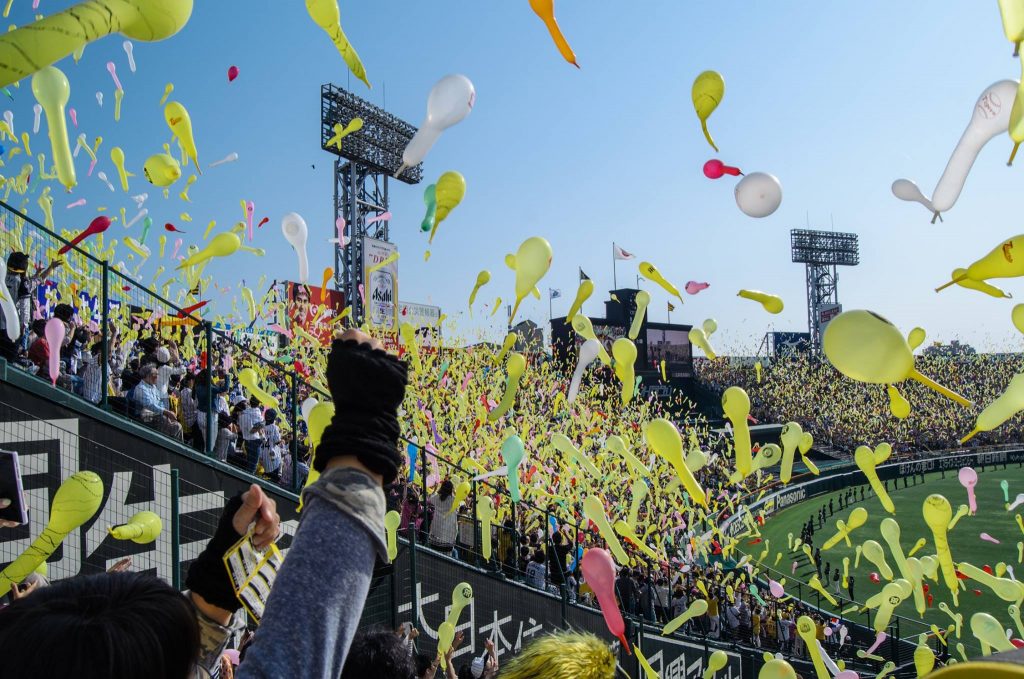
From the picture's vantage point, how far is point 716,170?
4.09 meters

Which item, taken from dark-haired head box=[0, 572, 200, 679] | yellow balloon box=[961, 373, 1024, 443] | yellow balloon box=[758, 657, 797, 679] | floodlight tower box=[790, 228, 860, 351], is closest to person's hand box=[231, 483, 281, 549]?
dark-haired head box=[0, 572, 200, 679]

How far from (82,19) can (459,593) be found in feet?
17.1

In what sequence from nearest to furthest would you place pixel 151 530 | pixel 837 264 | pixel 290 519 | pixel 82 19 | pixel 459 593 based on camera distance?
pixel 82 19
pixel 151 530
pixel 290 519
pixel 459 593
pixel 837 264

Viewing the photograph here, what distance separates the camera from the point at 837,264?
177ft

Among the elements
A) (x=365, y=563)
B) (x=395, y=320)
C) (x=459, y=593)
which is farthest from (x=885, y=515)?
(x=365, y=563)

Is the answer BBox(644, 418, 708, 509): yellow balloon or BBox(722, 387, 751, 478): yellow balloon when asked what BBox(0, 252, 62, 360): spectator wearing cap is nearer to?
BBox(644, 418, 708, 509): yellow balloon

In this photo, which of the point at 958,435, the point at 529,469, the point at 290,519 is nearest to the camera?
the point at 290,519

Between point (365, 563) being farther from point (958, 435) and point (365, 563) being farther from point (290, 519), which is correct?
point (958, 435)

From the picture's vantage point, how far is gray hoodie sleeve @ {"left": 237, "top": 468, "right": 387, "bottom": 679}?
0.82 metres

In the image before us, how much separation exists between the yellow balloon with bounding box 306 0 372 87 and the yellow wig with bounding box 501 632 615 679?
2033 mm

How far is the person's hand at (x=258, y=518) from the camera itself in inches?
45.8

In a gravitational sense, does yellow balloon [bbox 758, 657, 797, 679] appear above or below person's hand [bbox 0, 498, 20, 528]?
below

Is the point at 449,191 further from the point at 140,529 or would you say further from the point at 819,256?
the point at 819,256

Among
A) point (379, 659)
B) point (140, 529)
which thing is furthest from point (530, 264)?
point (379, 659)
